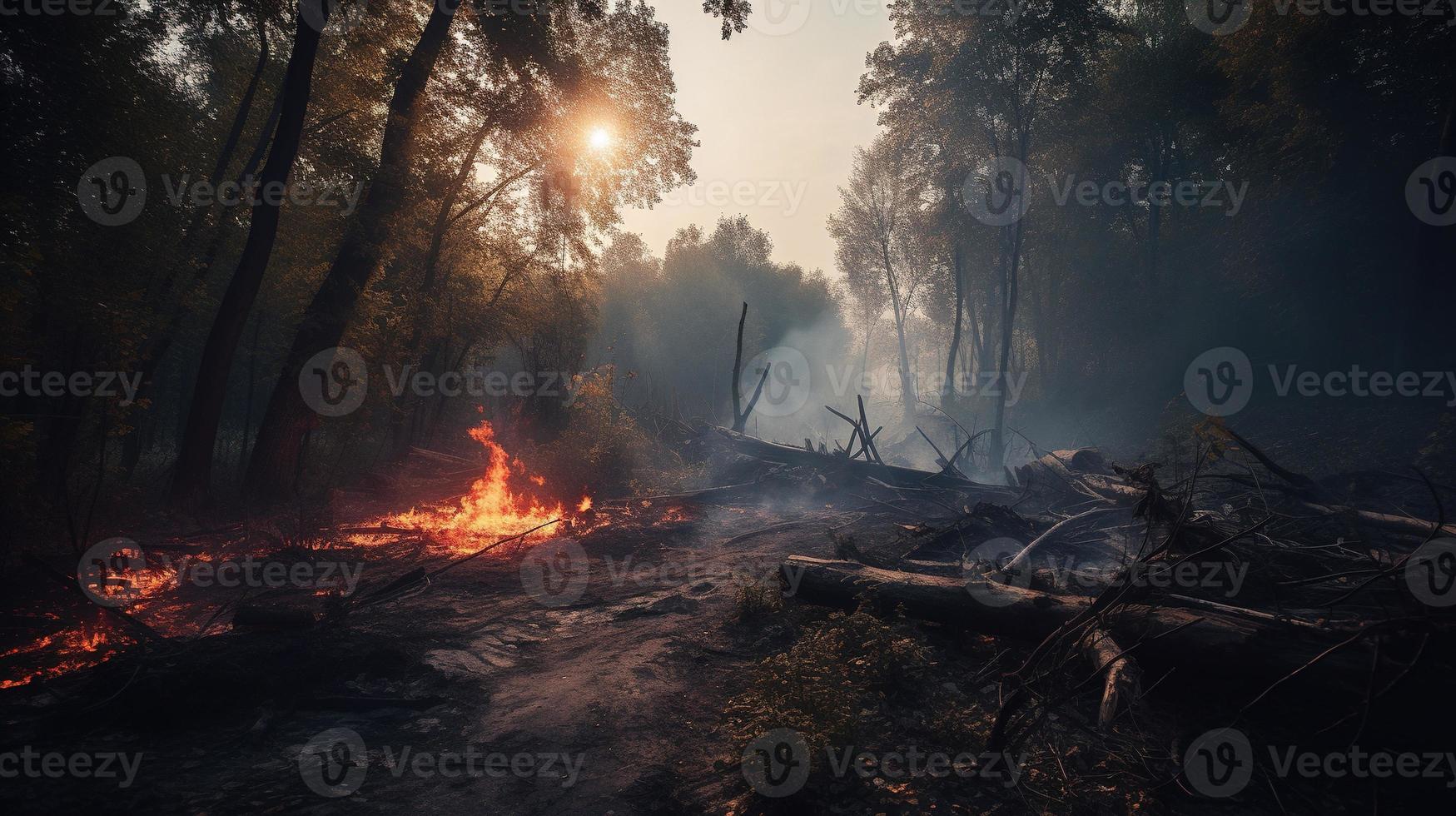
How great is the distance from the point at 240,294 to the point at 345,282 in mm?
1761

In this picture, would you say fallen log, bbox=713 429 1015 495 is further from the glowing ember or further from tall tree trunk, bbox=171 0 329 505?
tall tree trunk, bbox=171 0 329 505

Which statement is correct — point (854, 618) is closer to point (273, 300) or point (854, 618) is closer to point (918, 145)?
point (273, 300)

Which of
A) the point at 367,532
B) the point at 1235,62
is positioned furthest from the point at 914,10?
the point at 367,532

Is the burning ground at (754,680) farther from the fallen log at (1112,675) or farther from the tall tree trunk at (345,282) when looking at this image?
the tall tree trunk at (345,282)

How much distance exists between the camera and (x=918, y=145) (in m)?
26.4

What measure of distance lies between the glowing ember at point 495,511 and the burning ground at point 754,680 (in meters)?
2.66

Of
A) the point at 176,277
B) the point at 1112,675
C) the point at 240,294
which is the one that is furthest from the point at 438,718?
the point at 176,277

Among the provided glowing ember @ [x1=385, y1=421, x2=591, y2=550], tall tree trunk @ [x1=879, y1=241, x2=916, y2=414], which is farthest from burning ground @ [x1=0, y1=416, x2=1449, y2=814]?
tall tree trunk @ [x1=879, y1=241, x2=916, y2=414]

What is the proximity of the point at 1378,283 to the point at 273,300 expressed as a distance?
37854mm

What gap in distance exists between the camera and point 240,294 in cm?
985

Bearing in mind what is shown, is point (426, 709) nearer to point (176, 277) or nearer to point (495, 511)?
point (495, 511)

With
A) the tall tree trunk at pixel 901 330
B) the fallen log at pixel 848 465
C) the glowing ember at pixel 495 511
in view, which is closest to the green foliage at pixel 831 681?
the glowing ember at pixel 495 511

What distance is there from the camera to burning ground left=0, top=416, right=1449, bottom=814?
3111mm

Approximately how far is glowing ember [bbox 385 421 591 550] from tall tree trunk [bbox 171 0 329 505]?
344cm
